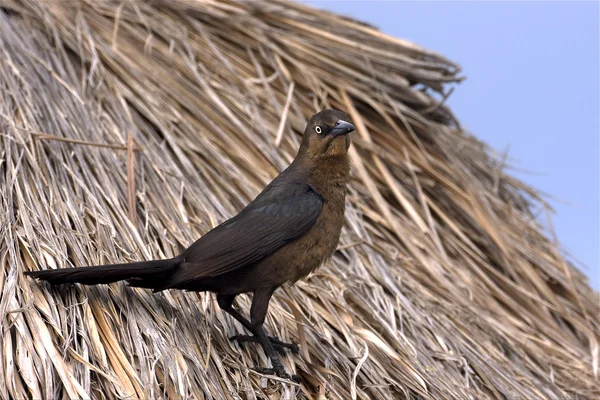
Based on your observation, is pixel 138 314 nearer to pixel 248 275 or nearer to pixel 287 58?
pixel 248 275

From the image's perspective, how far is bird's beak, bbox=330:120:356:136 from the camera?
3348mm

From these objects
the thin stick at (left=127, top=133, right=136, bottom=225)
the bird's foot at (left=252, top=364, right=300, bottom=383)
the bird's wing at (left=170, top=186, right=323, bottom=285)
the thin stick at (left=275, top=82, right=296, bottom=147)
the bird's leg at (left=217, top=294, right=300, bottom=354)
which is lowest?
the bird's foot at (left=252, top=364, right=300, bottom=383)

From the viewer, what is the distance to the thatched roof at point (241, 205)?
9.38 feet

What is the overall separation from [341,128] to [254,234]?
1.95 ft

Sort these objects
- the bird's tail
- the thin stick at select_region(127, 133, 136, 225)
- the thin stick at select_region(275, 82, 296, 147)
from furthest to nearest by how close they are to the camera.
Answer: the thin stick at select_region(275, 82, 296, 147)
the thin stick at select_region(127, 133, 136, 225)
the bird's tail

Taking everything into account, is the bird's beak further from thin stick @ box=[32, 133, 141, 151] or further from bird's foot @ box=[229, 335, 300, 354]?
thin stick @ box=[32, 133, 141, 151]

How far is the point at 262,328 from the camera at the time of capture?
123 inches

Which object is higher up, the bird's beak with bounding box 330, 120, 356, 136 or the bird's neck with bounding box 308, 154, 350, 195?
the bird's beak with bounding box 330, 120, 356, 136

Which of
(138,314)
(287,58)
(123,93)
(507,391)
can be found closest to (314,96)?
A: (287,58)

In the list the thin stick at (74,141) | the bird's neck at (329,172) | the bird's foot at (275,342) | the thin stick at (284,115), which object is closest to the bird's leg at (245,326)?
the bird's foot at (275,342)

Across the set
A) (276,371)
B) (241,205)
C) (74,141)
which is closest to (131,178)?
(74,141)

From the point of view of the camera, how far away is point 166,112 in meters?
4.54

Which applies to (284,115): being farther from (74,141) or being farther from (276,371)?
(276,371)

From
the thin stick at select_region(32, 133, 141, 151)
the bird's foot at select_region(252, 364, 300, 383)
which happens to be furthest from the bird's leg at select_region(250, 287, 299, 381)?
the thin stick at select_region(32, 133, 141, 151)
